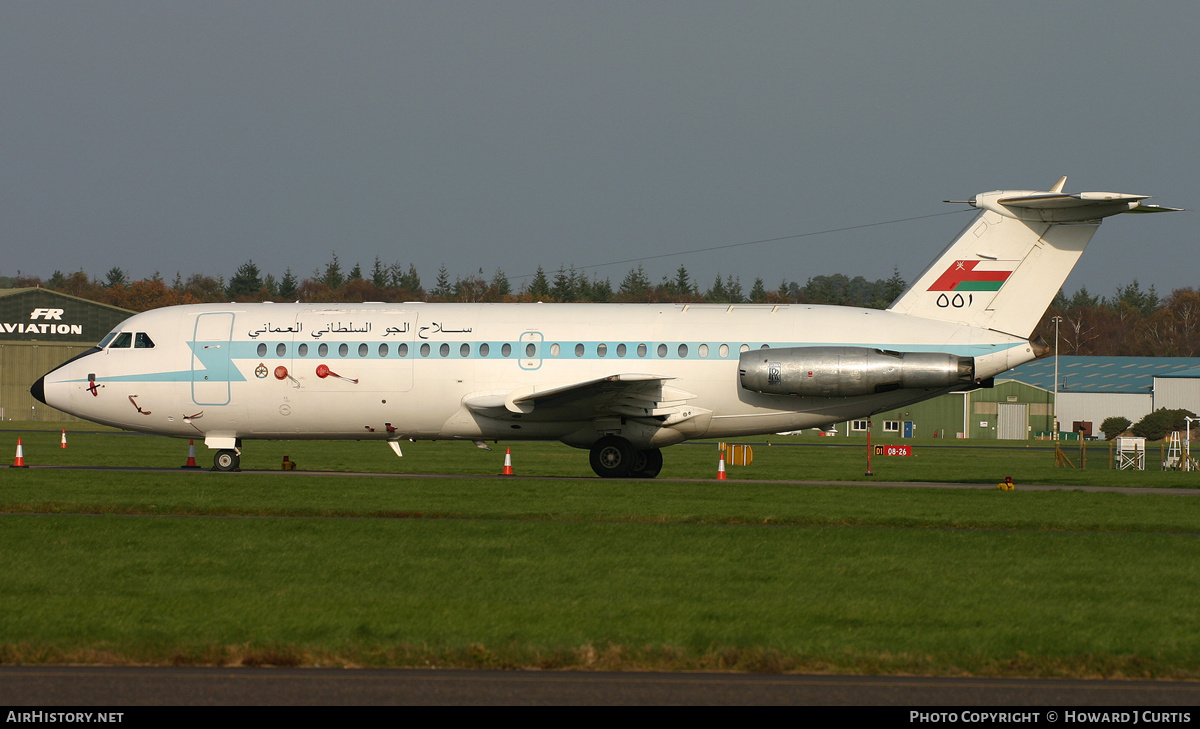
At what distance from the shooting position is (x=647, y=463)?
94.5 feet

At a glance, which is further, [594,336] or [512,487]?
[594,336]

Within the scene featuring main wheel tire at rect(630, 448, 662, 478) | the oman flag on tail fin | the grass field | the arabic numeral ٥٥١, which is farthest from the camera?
main wheel tire at rect(630, 448, 662, 478)

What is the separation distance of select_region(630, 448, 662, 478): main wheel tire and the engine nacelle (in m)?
3.19

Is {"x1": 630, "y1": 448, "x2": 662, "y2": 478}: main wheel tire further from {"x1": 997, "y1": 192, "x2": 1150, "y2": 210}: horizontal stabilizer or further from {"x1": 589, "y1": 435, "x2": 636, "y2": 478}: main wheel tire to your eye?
{"x1": 997, "y1": 192, "x2": 1150, "y2": 210}: horizontal stabilizer

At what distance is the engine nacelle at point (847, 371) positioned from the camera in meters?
26.0

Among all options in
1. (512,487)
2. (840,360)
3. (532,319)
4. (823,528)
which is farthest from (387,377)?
(823,528)

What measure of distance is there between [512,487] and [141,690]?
15.5 metres

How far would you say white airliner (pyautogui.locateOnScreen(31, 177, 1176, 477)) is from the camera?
26.6m

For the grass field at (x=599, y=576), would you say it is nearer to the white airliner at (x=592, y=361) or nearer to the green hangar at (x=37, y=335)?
the white airliner at (x=592, y=361)

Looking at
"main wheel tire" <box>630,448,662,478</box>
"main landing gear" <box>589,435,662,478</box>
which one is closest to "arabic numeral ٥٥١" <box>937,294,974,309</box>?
"main wheel tire" <box>630,448,662,478</box>

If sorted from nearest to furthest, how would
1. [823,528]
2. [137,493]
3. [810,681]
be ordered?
1. [810,681]
2. [823,528]
3. [137,493]

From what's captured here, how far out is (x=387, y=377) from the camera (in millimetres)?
28031

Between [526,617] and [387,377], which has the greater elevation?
[387,377]
